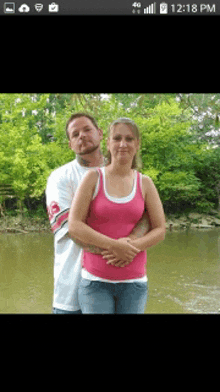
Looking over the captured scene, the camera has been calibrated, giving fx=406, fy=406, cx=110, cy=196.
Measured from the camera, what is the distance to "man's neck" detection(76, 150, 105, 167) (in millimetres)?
1282

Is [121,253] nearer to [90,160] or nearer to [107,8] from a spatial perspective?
[90,160]

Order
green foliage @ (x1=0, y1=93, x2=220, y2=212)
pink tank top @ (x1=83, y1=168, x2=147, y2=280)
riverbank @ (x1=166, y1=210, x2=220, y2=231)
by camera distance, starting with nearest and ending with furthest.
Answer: pink tank top @ (x1=83, y1=168, x2=147, y2=280), green foliage @ (x1=0, y1=93, x2=220, y2=212), riverbank @ (x1=166, y1=210, x2=220, y2=231)

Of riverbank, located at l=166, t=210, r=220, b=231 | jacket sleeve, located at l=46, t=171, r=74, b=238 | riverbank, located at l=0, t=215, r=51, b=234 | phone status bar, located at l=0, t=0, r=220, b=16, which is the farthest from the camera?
riverbank, located at l=0, t=215, r=51, b=234

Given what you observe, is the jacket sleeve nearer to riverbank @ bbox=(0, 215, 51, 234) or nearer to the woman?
the woman

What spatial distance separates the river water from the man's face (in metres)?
3.41

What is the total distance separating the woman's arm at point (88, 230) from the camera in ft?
3.60

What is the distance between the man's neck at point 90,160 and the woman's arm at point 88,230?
0.18 meters

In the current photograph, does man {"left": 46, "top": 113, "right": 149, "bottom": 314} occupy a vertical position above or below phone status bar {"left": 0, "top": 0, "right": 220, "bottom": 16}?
below

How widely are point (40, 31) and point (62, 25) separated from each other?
5 cm

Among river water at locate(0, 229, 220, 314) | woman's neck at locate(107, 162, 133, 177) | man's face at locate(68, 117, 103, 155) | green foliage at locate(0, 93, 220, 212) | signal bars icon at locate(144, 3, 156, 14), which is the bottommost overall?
river water at locate(0, 229, 220, 314)

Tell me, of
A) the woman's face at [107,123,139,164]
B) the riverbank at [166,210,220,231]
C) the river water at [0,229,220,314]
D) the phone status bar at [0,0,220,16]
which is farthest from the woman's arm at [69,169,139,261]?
the riverbank at [166,210,220,231]

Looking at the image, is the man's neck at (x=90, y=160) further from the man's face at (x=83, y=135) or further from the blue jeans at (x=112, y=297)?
the blue jeans at (x=112, y=297)

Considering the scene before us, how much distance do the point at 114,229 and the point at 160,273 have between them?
5.51 meters

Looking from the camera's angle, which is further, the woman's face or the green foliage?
the green foliage
